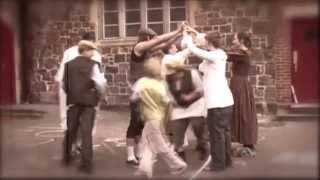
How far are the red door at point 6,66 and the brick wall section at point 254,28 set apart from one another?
1.05 m

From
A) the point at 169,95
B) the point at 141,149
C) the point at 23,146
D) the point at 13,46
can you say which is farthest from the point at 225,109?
the point at 13,46

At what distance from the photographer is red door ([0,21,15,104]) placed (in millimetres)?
3818

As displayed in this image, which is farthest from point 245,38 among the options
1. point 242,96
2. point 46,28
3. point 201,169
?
point 46,28

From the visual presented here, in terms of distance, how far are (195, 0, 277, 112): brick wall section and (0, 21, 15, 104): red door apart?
105 cm

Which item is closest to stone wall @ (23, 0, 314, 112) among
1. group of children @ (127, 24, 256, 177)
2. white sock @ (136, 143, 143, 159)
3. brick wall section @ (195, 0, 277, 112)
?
brick wall section @ (195, 0, 277, 112)

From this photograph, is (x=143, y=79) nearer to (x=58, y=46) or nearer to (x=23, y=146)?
(x=58, y=46)

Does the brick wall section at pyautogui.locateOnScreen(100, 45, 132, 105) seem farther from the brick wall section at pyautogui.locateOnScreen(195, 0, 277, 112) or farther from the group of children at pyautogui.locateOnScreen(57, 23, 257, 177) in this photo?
the group of children at pyautogui.locateOnScreen(57, 23, 257, 177)

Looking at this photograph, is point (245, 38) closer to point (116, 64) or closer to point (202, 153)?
point (202, 153)

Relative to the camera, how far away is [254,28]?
16.9 feet

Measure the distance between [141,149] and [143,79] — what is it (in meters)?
0.78

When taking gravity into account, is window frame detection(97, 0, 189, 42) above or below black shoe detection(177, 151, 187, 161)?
above

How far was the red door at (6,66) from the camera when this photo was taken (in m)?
3.82

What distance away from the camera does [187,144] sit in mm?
6293

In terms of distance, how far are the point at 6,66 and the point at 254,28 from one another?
75.1 inches
